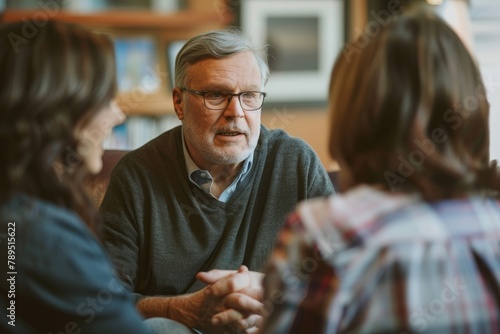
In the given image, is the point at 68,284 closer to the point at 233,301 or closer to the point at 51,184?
the point at 51,184

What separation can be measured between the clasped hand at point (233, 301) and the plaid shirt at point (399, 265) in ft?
1.85

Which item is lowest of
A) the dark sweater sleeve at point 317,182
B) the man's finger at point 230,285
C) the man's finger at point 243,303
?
the man's finger at point 243,303

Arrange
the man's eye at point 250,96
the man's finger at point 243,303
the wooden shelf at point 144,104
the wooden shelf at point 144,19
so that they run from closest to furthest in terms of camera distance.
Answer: the man's finger at point 243,303, the man's eye at point 250,96, the wooden shelf at point 144,19, the wooden shelf at point 144,104

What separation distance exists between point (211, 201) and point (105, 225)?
0.29 metres

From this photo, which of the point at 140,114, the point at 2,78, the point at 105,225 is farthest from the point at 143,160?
the point at 140,114

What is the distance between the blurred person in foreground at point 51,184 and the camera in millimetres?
1073

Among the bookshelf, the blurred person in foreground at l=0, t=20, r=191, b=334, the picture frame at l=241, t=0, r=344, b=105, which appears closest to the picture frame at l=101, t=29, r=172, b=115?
the bookshelf

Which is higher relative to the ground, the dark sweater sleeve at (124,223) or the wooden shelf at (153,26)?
the wooden shelf at (153,26)

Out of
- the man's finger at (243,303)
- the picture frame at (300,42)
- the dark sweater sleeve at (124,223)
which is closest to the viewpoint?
the man's finger at (243,303)

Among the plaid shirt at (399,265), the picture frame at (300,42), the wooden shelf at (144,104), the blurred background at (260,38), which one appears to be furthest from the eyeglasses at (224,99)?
the picture frame at (300,42)

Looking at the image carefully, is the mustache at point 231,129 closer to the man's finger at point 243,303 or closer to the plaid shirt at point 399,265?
the man's finger at point 243,303

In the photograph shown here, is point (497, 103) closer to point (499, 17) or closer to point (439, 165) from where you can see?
point (499, 17)

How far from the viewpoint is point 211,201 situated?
74.4 inches

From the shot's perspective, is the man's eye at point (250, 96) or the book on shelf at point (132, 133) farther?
the book on shelf at point (132, 133)
